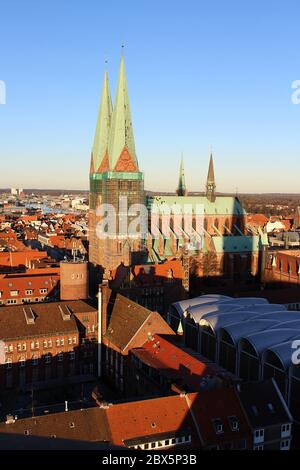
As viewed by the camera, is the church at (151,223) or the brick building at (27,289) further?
the church at (151,223)

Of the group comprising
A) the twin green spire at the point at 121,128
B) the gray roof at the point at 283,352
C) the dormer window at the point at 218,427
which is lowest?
the dormer window at the point at 218,427

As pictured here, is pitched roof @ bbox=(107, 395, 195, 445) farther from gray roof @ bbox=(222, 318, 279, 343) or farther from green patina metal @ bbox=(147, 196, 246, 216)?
green patina metal @ bbox=(147, 196, 246, 216)

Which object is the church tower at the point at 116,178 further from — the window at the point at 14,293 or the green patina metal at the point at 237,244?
the green patina metal at the point at 237,244

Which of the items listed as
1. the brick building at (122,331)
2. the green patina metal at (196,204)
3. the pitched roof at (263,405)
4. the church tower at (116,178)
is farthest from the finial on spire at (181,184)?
the pitched roof at (263,405)

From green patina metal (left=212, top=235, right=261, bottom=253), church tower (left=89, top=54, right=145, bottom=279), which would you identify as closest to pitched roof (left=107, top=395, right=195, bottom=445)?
church tower (left=89, top=54, right=145, bottom=279)

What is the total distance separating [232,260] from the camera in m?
85.1

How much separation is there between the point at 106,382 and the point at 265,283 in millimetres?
44879

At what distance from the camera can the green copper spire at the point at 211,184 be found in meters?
95.4

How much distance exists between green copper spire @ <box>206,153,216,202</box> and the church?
20 cm

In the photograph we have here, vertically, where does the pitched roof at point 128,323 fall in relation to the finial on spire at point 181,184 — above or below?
below

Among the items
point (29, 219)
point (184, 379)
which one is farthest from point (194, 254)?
point (29, 219)

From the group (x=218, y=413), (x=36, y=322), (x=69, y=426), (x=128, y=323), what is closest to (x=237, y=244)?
(x=128, y=323)

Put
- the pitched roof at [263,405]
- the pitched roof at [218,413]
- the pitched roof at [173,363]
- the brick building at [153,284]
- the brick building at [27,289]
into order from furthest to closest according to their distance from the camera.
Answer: the brick building at [27,289] < the brick building at [153,284] < the pitched roof at [173,363] < the pitched roof at [263,405] < the pitched roof at [218,413]

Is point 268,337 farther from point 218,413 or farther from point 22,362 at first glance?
point 22,362
